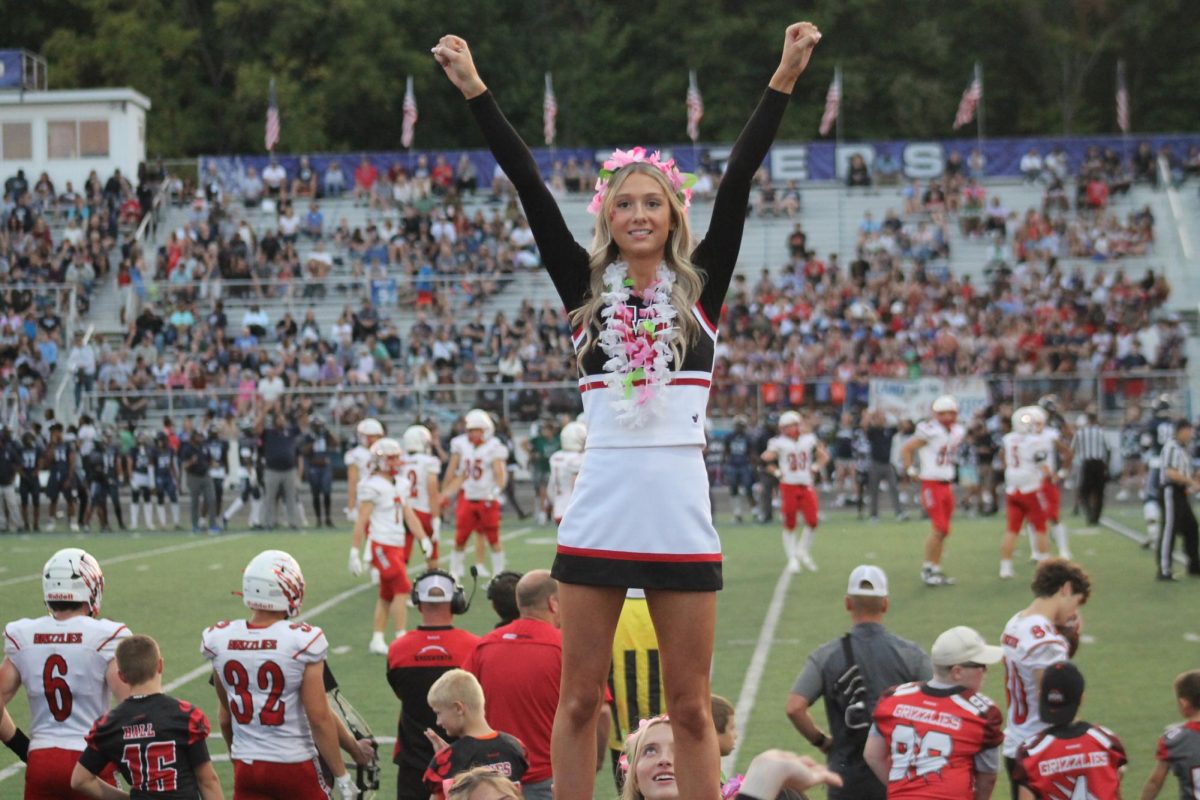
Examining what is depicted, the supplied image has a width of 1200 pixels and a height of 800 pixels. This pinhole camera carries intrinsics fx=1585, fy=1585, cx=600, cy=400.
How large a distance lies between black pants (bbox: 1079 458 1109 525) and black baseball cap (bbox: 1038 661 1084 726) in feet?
55.5

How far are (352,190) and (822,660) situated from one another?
109ft

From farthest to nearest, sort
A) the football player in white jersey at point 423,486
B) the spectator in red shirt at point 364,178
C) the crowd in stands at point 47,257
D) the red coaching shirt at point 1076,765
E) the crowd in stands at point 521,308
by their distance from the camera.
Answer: the spectator in red shirt at point 364,178, the crowd in stands at point 47,257, the crowd in stands at point 521,308, the football player in white jersey at point 423,486, the red coaching shirt at point 1076,765

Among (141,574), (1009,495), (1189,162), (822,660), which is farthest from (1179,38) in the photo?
(822,660)

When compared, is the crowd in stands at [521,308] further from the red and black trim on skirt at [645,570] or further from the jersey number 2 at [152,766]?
the red and black trim on skirt at [645,570]

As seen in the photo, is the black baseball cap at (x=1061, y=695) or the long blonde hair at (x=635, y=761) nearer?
the long blonde hair at (x=635, y=761)

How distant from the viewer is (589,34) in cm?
4872

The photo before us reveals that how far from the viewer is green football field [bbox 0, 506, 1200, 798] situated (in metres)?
10.3

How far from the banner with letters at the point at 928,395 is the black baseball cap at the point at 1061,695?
22.2 meters

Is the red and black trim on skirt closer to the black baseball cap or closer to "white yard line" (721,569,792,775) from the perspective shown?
the black baseball cap

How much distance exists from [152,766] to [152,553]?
15.7 m

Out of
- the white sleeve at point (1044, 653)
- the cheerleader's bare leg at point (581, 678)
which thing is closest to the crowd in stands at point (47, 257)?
the white sleeve at point (1044, 653)

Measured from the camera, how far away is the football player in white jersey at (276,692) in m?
5.68

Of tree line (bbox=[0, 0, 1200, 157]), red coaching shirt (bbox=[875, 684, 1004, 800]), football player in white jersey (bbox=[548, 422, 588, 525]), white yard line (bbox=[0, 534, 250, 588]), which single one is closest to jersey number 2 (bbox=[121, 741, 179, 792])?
red coaching shirt (bbox=[875, 684, 1004, 800])

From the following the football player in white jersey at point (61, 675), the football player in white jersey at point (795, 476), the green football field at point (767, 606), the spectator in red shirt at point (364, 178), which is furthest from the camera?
the spectator in red shirt at point (364, 178)
